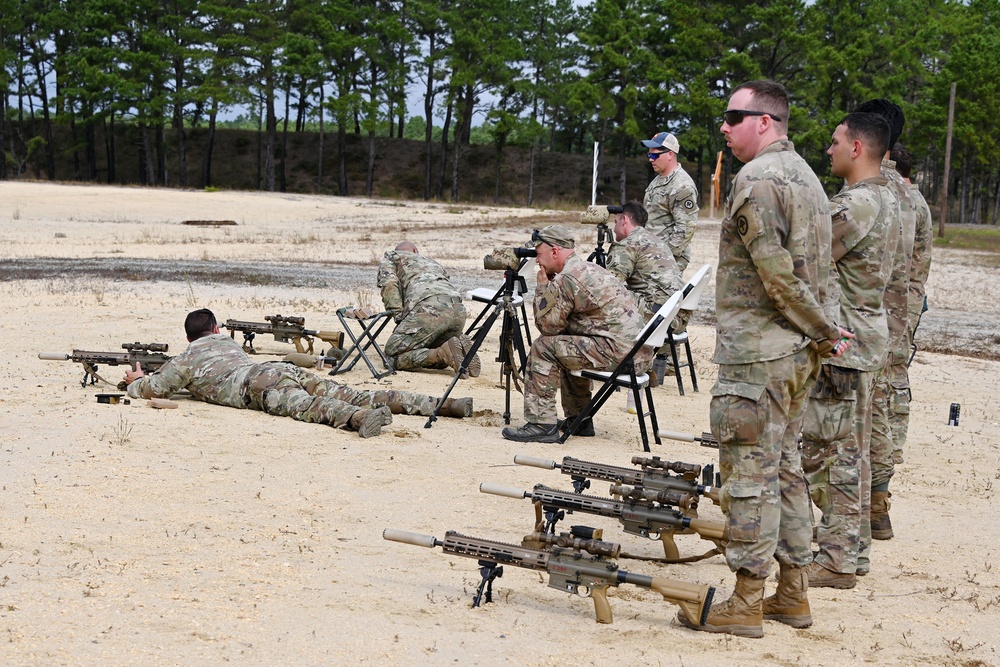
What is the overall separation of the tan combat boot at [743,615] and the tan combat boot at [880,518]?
2.01 m

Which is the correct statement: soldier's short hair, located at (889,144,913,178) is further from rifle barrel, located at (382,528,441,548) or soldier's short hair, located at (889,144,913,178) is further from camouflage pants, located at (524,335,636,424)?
rifle barrel, located at (382,528,441,548)

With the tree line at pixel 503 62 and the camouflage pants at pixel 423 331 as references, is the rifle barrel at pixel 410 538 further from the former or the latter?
the tree line at pixel 503 62

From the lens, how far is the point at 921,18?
187 feet

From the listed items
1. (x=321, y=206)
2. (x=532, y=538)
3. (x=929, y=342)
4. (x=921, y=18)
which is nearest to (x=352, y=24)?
(x=321, y=206)

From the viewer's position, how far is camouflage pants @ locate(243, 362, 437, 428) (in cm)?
816

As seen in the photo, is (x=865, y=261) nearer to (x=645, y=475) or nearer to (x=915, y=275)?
(x=645, y=475)

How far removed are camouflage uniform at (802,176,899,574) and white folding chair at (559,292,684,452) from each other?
2.28m

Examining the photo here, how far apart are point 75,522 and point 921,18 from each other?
60.4 m

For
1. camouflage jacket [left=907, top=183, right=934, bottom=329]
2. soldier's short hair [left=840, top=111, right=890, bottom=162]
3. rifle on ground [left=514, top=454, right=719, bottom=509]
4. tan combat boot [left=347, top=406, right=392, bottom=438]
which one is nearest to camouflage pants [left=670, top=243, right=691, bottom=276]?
camouflage jacket [left=907, top=183, right=934, bottom=329]

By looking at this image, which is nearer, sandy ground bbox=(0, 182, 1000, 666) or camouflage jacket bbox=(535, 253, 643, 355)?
sandy ground bbox=(0, 182, 1000, 666)

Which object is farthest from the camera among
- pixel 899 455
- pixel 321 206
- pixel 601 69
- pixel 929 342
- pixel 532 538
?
pixel 601 69

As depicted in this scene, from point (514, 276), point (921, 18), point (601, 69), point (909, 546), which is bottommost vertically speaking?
point (909, 546)

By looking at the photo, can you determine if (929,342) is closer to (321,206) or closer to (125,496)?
(125,496)

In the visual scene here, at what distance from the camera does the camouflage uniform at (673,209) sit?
10.4 m
